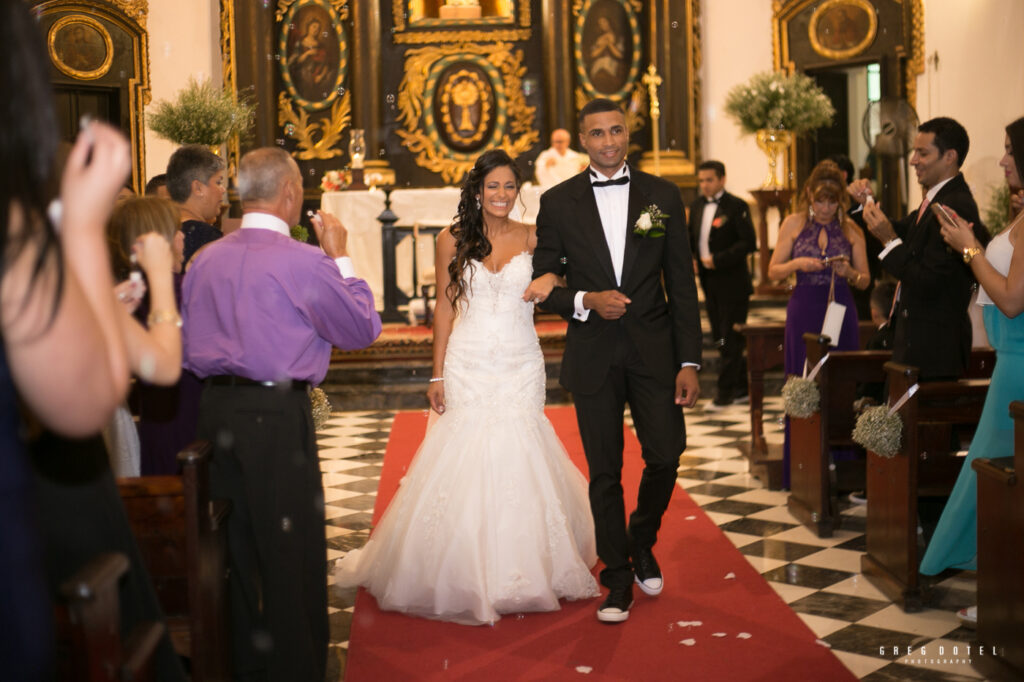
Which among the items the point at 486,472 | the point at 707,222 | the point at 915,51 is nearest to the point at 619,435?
the point at 486,472

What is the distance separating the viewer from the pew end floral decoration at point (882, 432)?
4.84 metres

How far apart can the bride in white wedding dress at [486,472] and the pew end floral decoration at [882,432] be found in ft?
4.27

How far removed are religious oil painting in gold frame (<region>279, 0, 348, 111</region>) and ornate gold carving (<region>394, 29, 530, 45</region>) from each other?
0.87 meters

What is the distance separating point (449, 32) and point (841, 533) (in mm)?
11124

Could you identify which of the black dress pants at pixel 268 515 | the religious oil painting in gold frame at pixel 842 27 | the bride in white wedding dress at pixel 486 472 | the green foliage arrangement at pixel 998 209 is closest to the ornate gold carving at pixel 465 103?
the religious oil painting in gold frame at pixel 842 27

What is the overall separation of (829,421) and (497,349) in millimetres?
2148

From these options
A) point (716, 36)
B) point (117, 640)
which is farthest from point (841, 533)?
point (716, 36)

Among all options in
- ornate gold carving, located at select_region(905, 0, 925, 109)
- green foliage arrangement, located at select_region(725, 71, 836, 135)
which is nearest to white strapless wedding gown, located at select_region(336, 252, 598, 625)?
green foliage arrangement, located at select_region(725, 71, 836, 135)

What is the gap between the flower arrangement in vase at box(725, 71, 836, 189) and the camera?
12742 mm

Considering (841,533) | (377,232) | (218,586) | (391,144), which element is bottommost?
(841,533)

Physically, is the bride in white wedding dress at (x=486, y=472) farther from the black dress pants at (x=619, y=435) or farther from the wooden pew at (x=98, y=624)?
the wooden pew at (x=98, y=624)

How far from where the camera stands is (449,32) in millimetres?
15375

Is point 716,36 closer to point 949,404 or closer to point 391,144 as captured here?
point 391,144

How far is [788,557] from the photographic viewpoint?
5555 millimetres
